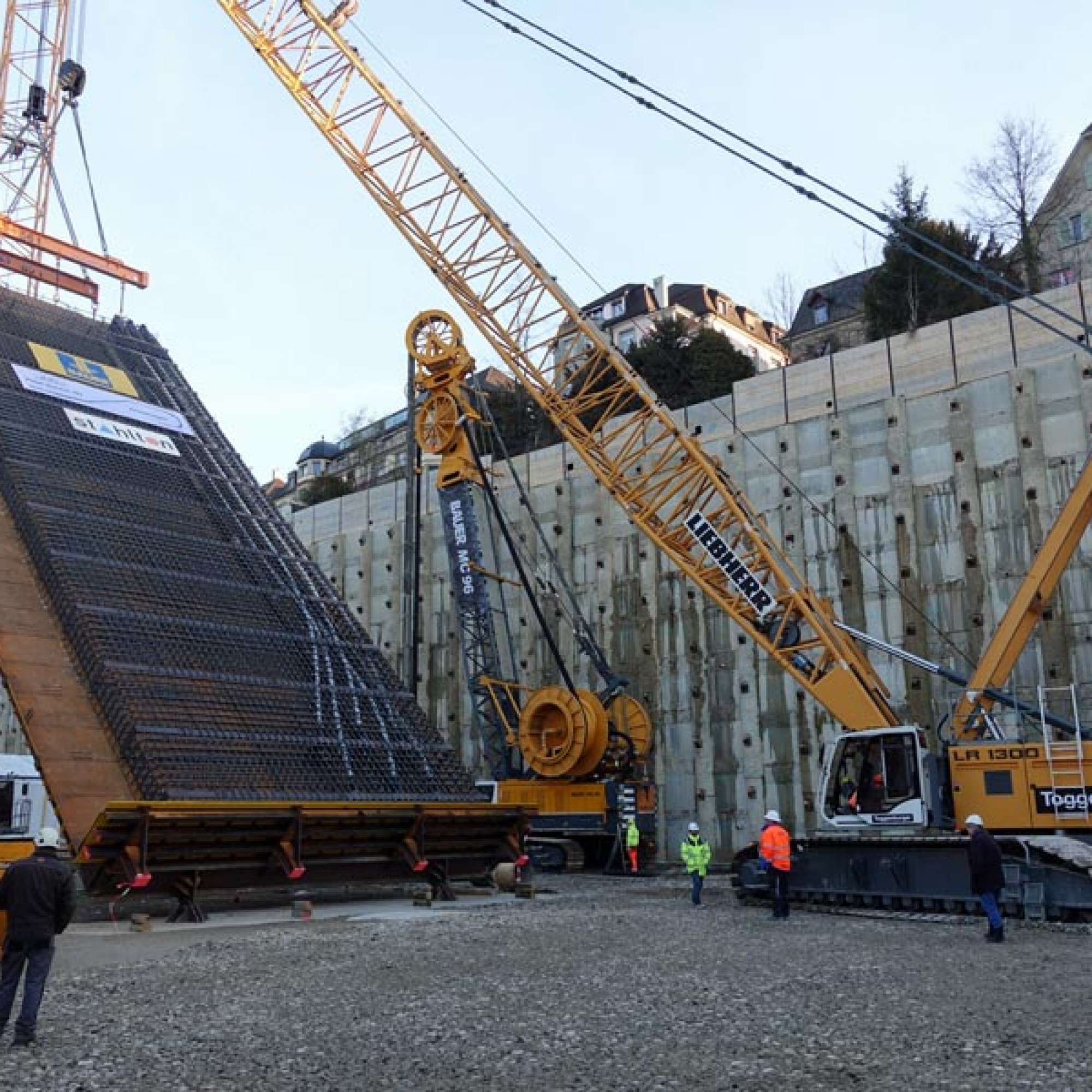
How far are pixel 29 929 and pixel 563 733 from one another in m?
15.1

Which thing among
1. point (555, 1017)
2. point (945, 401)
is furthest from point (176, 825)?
point (945, 401)

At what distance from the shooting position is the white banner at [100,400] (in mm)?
21656

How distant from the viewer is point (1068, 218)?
36562mm

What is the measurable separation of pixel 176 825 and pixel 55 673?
3.57 m

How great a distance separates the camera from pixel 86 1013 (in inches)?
303

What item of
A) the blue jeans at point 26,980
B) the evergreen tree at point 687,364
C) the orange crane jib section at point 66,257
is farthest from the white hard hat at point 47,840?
the evergreen tree at point 687,364

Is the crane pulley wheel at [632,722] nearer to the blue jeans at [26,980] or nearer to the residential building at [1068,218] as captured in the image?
the blue jeans at [26,980]

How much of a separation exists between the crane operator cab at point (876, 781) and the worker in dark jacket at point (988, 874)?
10.5ft

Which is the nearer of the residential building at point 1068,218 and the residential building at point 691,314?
the residential building at point 1068,218

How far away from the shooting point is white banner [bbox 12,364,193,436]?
853 inches

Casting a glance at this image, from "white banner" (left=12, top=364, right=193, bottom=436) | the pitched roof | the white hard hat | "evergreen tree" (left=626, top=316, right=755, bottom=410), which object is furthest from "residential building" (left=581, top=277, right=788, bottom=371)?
the white hard hat

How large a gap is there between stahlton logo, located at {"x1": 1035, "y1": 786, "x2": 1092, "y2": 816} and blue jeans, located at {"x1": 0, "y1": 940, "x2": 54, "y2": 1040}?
11723mm

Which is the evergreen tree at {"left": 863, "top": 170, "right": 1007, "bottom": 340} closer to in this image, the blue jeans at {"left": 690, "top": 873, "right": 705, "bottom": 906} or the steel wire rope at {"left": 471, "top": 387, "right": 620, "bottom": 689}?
the steel wire rope at {"left": 471, "top": 387, "right": 620, "bottom": 689}

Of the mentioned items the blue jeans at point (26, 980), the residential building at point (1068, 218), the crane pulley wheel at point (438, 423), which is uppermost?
the residential building at point (1068, 218)
